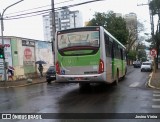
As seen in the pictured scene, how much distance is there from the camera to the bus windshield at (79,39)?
56.2 ft

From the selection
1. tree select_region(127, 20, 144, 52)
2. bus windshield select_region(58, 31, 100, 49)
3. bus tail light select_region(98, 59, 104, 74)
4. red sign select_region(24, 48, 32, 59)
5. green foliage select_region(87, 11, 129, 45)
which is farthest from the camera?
tree select_region(127, 20, 144, 52)

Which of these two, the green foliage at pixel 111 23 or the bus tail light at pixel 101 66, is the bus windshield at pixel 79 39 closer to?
the bus tail light at pixel 101 66

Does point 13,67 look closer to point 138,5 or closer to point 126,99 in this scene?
point 138,5

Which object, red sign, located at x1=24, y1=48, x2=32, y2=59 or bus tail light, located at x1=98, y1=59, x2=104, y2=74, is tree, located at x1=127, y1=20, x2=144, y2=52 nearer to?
red sign, located at x1=24, y1=48, x2=32, y2=59

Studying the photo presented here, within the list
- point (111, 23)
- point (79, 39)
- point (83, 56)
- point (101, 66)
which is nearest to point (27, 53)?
point (79, 39)

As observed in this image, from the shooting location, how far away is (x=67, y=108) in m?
12.4

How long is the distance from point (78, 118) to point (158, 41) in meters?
44.3

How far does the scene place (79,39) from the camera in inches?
682

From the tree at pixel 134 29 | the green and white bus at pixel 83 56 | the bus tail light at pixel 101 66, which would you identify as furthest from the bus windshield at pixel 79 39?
the tree at pixel 134 29

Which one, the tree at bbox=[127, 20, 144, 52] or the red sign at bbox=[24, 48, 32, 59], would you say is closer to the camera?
the red sign at bbox=[24, 48, 32, 59]

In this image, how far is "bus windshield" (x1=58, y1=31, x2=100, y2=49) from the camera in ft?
56.2

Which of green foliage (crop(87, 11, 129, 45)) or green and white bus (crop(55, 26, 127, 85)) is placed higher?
green foliage (crop(87, 11, 129, 45))

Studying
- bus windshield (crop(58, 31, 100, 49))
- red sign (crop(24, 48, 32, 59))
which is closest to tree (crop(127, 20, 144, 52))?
red sign (crop(24, 48, 32, 59))

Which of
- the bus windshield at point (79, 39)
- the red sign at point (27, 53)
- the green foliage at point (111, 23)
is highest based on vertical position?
the green foliage at point (111, 23)
